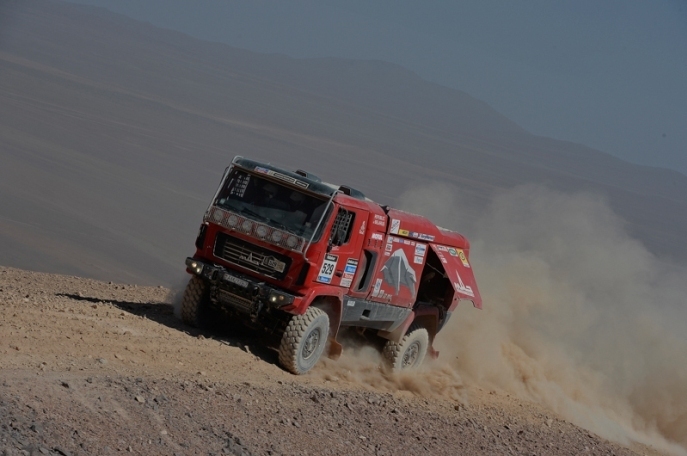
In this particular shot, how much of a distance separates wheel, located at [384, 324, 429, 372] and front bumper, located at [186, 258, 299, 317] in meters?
3.08

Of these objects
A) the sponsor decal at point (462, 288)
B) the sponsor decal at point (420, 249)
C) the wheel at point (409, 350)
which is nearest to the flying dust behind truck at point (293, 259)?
the sponsor decal at point (420, 249)

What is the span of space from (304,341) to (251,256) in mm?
1367

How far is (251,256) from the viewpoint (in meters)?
13.7

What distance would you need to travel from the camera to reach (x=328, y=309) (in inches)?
559

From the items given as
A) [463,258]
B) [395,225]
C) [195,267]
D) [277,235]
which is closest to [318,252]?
[277,235]

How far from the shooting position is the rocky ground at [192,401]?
9234 millimetres

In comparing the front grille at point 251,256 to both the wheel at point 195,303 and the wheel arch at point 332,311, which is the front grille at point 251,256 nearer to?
the wheel at point 195,303

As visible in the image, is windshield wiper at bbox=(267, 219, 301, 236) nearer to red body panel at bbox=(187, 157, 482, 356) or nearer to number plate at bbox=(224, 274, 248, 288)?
red body panel at bbox=(187, 157, 482, 356)

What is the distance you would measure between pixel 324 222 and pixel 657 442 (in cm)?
975

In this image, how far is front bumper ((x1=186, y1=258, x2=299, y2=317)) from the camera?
13.2 meters

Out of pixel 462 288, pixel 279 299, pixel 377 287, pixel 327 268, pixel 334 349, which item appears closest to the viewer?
pixel 279 299

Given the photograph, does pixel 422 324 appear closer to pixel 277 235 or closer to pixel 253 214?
pixel 277 235

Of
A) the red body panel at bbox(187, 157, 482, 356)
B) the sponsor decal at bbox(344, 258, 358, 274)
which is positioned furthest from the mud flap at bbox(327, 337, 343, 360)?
the sponsor decal at bbox(344, 258, 358, 274)

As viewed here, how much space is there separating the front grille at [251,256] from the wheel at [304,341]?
0.67 meters
